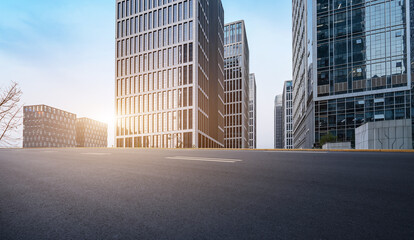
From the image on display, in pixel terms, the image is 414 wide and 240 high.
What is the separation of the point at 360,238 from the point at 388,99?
2108 inches

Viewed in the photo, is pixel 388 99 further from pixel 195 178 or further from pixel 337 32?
pixel 195 178

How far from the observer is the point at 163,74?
57344 millimetres

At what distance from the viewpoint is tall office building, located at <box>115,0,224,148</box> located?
54.7 meters

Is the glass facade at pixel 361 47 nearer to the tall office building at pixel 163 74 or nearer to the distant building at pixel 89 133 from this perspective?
the tall office building at pixel 163 74

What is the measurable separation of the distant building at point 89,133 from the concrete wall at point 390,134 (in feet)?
480

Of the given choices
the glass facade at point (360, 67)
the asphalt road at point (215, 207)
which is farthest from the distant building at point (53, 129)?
the asphalt road at point (215, 207)

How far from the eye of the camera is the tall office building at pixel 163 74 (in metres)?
54.7

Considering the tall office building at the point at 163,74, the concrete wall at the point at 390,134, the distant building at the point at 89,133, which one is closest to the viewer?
the concrete wall at the point at 390,134

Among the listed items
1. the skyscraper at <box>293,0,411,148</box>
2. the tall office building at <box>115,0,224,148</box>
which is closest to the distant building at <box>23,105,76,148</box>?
the tall office building at <box>115,0,224,148</box>

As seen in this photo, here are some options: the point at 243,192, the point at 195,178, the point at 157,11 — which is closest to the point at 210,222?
the point at 243,192

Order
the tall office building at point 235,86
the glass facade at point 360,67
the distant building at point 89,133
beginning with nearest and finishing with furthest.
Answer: the glass facade at point 360,67
the tall office building at point 235,86
the distant building at point 89,133

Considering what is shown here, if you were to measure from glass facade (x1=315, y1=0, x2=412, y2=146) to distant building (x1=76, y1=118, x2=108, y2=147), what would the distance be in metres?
130

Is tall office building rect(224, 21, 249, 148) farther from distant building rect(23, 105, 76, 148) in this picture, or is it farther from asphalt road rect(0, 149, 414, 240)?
asphalt road rect(0, 149, 414, 240)

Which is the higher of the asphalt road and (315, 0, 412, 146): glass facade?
(315, 0, 412, 146): glass facade
